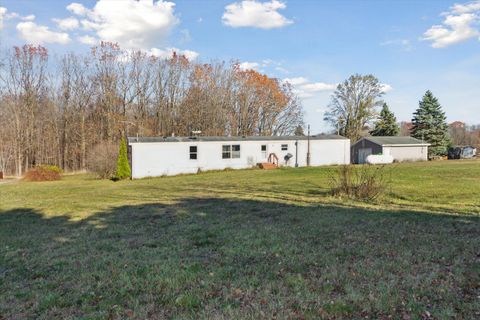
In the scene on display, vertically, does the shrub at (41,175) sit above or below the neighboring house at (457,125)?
below

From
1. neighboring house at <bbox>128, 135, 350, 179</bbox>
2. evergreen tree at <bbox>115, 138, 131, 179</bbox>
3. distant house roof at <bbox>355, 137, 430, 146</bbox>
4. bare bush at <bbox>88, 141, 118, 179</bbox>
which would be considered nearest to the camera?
evergreen tree at <bbox>115, 138, 131, 179</bbox>

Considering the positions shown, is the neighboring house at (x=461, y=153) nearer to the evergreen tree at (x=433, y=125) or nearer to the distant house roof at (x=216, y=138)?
the evergreen tree at (x=433, y=125)

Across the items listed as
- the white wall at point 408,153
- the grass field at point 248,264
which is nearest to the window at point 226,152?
the grass field at point 248,264

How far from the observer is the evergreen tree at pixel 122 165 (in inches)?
729

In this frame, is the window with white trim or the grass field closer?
the grass field

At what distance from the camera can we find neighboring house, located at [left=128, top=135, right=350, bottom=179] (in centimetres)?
1991

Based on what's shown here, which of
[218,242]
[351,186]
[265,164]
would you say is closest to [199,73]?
[265,164]

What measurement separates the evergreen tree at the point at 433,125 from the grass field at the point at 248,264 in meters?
32.0

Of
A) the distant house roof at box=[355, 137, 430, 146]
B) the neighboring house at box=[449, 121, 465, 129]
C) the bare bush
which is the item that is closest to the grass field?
the bare bush

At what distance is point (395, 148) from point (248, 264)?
30.8 m

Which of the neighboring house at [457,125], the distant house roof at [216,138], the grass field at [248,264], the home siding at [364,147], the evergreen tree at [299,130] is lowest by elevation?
the grass field at [248,264]

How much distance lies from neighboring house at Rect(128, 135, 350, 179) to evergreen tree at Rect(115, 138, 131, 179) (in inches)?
19.9

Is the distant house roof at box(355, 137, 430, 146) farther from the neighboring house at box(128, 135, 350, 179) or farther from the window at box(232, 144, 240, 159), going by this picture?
the window at box(232, 144, 240, 159)

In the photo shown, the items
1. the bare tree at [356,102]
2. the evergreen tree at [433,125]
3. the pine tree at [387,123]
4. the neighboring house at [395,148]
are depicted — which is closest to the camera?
the neighboring house at [395,148]
